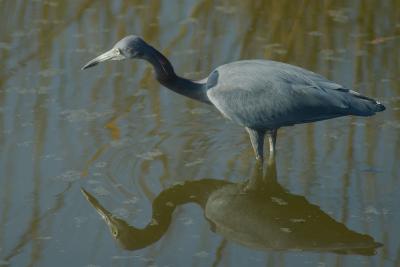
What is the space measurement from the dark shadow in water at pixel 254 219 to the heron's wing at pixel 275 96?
0.34m

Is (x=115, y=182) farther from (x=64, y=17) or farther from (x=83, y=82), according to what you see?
(x=64, y=17)

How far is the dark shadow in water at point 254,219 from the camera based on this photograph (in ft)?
16.2

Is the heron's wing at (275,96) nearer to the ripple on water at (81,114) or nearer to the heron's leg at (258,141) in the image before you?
the heron's leg at (258,141)

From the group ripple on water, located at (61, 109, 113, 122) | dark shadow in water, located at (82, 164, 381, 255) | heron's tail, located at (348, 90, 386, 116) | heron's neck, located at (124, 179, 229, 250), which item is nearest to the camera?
dark shadow in water, located at (82, 164, 381, 255)

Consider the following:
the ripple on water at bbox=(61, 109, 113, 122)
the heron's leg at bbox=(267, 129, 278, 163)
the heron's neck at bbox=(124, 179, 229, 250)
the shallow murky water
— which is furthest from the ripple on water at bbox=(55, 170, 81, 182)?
the heron's leg at bbox=(267, 129, 278, 163)

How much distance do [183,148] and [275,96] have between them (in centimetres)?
68

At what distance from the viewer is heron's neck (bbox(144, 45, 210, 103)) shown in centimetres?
586

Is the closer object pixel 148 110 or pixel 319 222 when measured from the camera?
pixel 319 222

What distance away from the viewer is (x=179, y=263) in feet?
15.6

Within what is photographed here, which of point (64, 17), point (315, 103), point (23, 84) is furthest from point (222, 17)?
point (315, 103)

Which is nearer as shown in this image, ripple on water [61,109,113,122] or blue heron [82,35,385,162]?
blue heron [82,35,385,162]

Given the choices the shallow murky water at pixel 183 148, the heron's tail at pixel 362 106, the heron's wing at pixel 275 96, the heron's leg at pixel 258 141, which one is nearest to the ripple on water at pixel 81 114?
the shallow murky water at pixel 183 148

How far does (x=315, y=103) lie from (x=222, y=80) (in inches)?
21.5

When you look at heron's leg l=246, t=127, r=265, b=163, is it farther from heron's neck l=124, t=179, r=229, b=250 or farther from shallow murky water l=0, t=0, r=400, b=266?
heron's neck l=124, t=179, r=229, b=250
